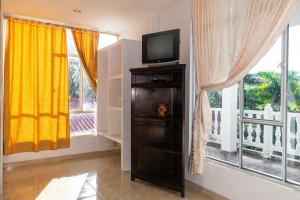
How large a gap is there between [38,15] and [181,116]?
2.80 meters

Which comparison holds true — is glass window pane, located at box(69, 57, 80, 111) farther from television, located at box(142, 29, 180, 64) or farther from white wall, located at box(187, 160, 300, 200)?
white wall, located at box(187, 160, 300, 200)

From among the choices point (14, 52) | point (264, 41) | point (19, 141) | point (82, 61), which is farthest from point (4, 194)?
point (264, 41)

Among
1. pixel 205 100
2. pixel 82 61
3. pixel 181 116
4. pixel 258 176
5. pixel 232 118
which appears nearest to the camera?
pixel 258 176

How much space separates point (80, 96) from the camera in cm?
442

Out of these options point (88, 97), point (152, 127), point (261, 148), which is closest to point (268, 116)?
point (261, 148)

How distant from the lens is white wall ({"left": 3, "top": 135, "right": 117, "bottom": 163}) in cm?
383

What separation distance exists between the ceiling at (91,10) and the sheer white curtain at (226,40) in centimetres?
85

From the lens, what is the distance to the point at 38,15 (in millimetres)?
3707

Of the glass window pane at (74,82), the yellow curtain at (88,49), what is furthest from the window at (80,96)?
the yellow curtain at (88,49)

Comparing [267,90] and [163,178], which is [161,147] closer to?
[163,178]

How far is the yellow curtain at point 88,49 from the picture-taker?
4227 mm

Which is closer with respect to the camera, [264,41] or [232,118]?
[264,41]

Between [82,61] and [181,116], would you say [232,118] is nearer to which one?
[181,116]

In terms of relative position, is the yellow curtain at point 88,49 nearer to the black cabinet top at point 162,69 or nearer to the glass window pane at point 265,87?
the black cabinet top at point 162,69
